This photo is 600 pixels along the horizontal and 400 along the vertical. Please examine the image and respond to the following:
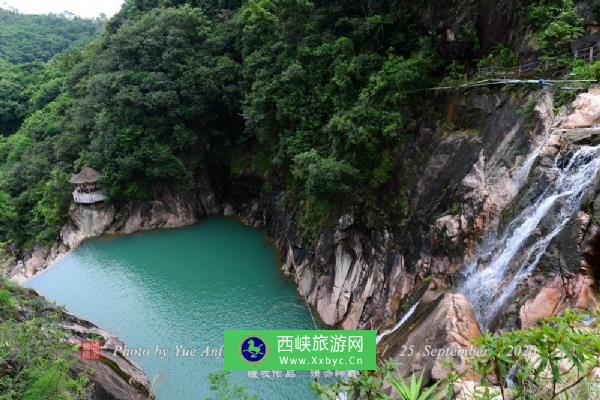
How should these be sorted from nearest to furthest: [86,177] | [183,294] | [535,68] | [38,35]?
[535,68] < [183,294] < [86,177] < [38,35]

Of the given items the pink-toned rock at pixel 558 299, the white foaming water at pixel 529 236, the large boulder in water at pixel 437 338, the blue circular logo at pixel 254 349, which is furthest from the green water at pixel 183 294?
the pink-toned rock at pixel 558 299

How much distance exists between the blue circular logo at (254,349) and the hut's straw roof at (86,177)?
1777 cm

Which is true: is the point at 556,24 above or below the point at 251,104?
below

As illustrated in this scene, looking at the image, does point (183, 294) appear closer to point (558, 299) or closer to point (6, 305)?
point (6, 305)

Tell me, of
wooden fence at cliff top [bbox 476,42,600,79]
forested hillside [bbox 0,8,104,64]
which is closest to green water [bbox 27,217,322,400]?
wooden fence at cliff top [bbox 476,42,600,79]

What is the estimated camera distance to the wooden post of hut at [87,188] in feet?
72.0

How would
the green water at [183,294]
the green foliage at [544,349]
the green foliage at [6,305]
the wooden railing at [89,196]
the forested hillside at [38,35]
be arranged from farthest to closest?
the forested hillside at [38,35]
the wooden railing at [89,196]
the green water at [183,294]
the green foliage at [6,305]
the green foliage at [544,349]

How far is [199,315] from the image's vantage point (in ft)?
45.4

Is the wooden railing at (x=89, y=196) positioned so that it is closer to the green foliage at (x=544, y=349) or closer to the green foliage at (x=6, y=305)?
the green foliage at (x=6, y=305)

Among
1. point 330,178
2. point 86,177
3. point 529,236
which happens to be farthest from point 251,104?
point 529,236

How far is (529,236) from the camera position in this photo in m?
7.77

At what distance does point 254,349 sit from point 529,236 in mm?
4980

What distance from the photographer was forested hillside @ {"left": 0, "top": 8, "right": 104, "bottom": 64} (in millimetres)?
49250

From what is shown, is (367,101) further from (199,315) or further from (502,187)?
(199,315)
